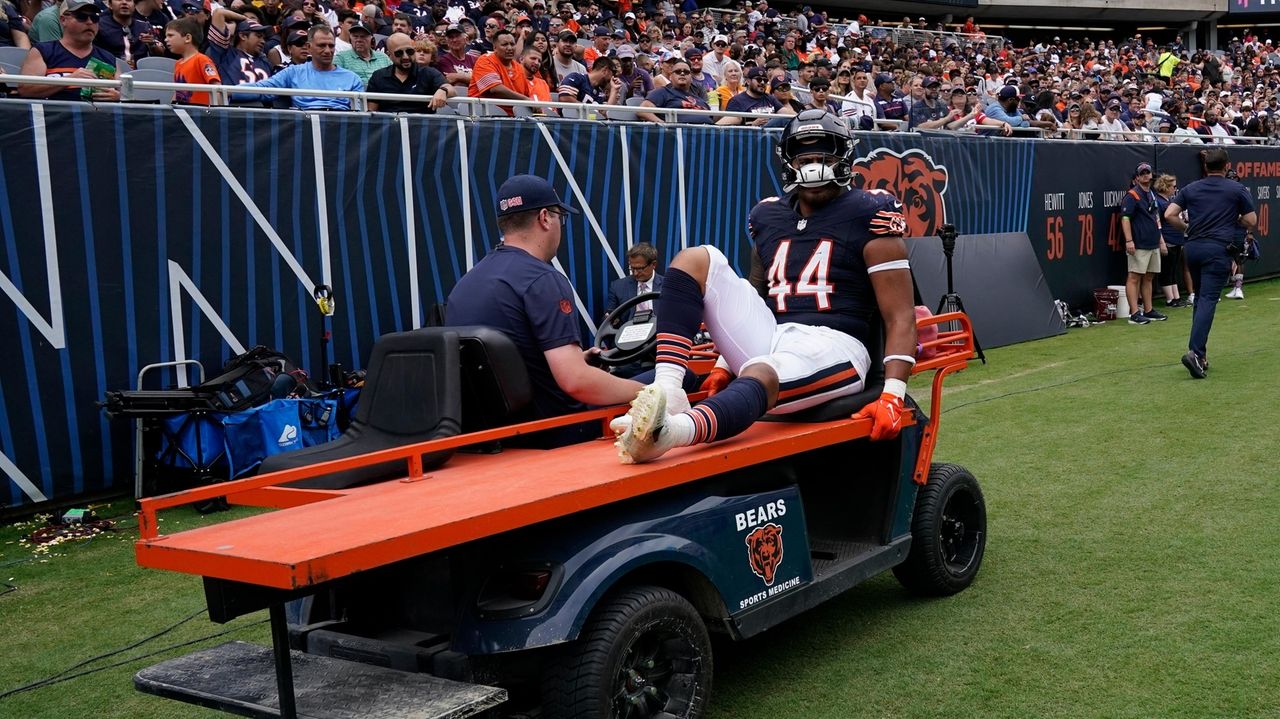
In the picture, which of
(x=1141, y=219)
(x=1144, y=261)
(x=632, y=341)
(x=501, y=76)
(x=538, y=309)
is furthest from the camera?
(x=1141, y=219)

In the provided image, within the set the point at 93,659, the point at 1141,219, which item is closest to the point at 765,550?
the point at 93,659

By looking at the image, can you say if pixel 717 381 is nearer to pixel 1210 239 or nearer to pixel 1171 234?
pixel 1210 239

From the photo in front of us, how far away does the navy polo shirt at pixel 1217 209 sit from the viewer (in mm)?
9609

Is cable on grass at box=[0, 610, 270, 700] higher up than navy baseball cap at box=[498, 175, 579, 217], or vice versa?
navy baseball cap at box=[498, 175, 579, 217]

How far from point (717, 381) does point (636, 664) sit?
4.76 feet

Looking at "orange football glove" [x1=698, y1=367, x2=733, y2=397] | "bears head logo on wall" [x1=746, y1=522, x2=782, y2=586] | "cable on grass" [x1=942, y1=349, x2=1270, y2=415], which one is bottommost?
"cable on grass" [x1=942, y1=349, x2=1270, y2=415]

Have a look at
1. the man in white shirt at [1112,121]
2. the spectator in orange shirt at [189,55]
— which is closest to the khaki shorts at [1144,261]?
the man in white shirt at [1112,121]

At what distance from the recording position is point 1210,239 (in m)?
9.64

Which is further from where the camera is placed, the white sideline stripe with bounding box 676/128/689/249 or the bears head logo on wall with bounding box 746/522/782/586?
the white sideline stripe with bounding box 676/128/689/249

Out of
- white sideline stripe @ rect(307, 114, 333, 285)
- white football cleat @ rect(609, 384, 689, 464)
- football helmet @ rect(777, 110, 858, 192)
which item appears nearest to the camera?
white football cleat @ rect(609, 384, 689, 464)

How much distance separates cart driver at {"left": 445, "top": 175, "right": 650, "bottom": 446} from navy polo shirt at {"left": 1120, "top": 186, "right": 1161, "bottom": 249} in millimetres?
13303

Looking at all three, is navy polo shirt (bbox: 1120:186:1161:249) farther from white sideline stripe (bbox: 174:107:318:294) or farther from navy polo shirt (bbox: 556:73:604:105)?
white sideline stripe (bbox: 174:107:318:294)

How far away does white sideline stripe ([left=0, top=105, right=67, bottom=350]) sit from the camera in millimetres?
Result: 6480

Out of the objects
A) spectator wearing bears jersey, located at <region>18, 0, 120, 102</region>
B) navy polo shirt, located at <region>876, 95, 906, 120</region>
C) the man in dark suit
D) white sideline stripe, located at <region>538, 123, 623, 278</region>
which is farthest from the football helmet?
navy polo shirt, located at <region>876, 95, 906, 120</region>
